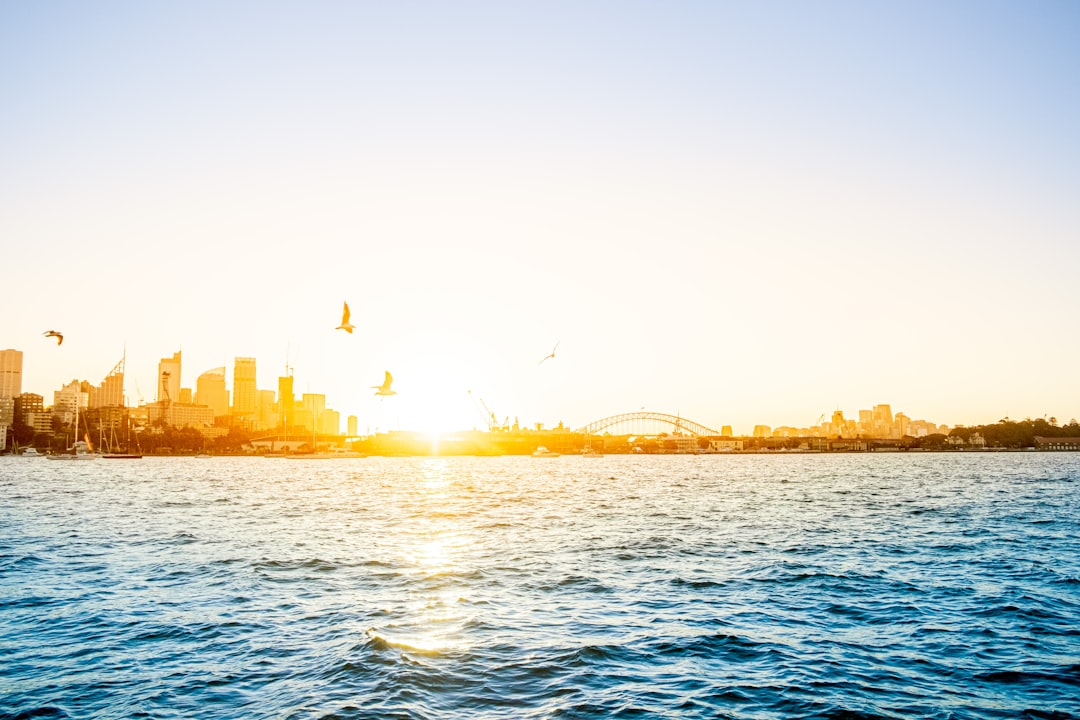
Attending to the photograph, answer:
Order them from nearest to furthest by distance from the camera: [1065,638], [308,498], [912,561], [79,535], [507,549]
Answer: [1065,638] < [912,561] < [507,549] < [79,535] < [308,498]

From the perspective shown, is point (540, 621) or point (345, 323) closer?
point (540, 621)

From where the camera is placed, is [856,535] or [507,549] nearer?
[507,549]

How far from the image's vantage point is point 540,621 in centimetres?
2000

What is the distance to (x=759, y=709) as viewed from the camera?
13.6 m

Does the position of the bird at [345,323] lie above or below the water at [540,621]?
above

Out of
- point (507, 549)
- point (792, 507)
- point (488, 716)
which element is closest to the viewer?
point (488, 716)

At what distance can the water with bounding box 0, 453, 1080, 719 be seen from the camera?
1412 cm

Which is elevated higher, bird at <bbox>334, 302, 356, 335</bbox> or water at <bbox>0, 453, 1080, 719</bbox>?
bird at <bbox>334, 302, 356, 335</bbox>

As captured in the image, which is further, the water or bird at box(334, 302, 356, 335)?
bird at box(334, 302, 356, 335)

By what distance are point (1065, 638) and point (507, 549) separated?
21.2 metres

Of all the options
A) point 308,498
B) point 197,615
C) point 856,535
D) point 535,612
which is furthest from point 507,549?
point 308,498

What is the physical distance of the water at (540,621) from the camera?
14.1 meters

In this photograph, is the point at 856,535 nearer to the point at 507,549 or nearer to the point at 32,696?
the point at 507,549

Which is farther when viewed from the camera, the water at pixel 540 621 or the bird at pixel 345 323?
the bird at pixel 345 323
